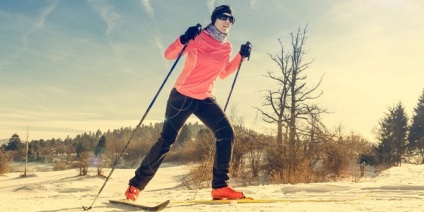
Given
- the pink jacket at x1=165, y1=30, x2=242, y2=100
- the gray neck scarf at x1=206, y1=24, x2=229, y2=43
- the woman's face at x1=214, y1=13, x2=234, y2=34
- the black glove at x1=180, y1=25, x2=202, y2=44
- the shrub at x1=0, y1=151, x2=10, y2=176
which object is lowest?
the shrub at x1=0, y1=151, x2=10, y2=176

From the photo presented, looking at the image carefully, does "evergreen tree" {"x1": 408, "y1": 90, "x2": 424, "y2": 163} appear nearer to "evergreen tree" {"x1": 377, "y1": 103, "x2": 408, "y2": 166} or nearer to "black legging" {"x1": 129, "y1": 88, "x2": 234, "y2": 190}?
"evergreen tree" {"x1": 377, "y1": 103, "x2": 408, "y2": 166}

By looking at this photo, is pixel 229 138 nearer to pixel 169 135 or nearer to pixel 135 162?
pixel 169 135

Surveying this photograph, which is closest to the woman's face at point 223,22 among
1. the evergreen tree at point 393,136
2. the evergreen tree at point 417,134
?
the evergreen tree at point 393,136

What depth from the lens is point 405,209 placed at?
269 cm

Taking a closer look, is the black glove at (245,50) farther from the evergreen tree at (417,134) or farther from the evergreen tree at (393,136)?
the evergreen tree at (417,134)

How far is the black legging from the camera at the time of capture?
3441 mm

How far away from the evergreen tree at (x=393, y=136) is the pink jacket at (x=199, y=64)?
3741 centimetres

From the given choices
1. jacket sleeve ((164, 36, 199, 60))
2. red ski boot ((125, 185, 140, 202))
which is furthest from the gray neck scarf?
red ski boot ((125, 185, 140, 202))

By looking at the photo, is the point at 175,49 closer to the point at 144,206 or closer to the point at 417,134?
the point at 144,206

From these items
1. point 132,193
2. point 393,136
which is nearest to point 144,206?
point 132,193

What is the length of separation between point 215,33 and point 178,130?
1.07m

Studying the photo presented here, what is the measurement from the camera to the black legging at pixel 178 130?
344cm

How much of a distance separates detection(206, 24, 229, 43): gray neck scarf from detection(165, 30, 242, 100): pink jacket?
1.3 inches

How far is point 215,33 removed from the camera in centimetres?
369
